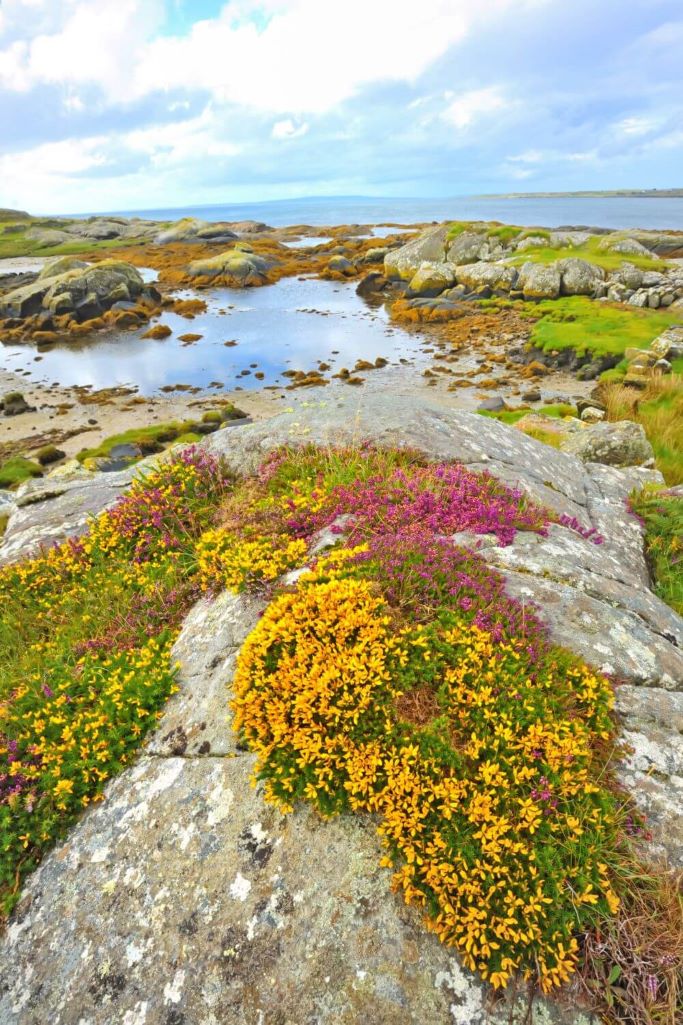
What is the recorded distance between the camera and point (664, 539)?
8.98 meters

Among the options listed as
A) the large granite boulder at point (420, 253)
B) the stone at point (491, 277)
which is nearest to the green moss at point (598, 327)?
the stone at point (491, 277)

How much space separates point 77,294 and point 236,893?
72925 mm

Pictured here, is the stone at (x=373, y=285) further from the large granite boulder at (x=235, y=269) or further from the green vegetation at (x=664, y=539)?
the green vegetation at (x=664, y=539)

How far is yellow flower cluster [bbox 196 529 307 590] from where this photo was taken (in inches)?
239

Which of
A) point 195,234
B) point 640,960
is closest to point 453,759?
point 640,960

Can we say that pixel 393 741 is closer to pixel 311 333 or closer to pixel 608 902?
pixel 608 902

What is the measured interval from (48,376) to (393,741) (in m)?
48.4

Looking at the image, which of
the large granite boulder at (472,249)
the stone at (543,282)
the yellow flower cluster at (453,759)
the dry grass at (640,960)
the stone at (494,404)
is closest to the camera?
the dry grass at (640,960)

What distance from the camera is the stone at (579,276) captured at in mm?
53028

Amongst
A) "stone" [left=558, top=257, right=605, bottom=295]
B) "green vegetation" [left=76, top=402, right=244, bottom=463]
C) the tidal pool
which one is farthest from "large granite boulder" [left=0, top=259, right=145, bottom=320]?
"stone" [left=558, top=257, right=605, bottom=295]

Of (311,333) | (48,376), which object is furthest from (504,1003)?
(311,333)

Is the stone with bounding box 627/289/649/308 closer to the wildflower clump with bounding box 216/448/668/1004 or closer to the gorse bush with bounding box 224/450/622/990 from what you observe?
the wildflower clump with bounding box 216/448/668/1004

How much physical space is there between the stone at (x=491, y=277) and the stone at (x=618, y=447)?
164ft

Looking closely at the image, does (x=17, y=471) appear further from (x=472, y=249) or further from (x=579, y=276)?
(x=472, y=249)
